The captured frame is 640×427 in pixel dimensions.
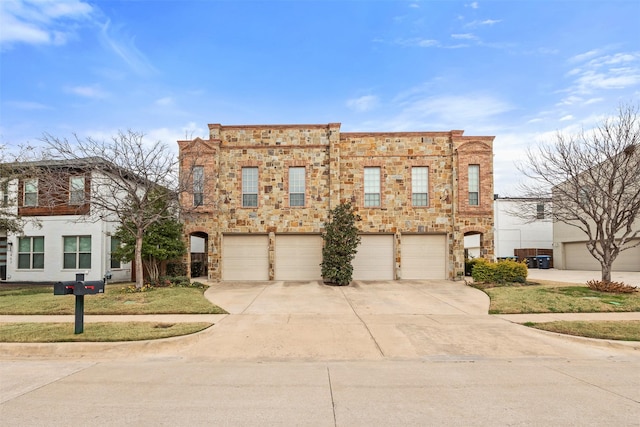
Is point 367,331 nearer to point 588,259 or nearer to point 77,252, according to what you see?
point 77,252

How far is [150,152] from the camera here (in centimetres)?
1587

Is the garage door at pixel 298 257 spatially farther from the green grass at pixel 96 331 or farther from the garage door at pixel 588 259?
the garage door at pixel 588 259

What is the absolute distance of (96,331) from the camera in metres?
9.14

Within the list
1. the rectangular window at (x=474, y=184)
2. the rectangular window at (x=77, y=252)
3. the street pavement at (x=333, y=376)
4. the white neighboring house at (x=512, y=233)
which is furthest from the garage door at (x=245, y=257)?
the white neighboring house at (x=512, y=233)

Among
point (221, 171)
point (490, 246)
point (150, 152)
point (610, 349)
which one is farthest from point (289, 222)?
point (610, 349)

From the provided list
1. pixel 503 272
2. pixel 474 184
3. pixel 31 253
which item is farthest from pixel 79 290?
pixel 474 184

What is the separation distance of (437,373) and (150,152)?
13.3 metres

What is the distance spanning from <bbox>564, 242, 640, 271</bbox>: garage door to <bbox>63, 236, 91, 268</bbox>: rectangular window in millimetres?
31480

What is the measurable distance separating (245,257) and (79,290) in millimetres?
12529

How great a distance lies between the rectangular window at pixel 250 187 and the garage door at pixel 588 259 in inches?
935

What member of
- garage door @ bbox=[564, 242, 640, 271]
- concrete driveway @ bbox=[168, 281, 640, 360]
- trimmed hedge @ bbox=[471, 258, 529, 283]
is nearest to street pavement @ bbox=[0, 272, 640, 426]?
concrete driveway @ bbox=[168, 281, 640, 360]

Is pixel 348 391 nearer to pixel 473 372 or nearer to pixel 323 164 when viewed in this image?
pixel 473 372

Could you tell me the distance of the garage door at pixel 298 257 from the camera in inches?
827

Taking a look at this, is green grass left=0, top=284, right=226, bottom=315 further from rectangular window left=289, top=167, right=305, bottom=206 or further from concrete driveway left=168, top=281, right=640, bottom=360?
rectangular window left=289, top=167, right=305, bottom=206
